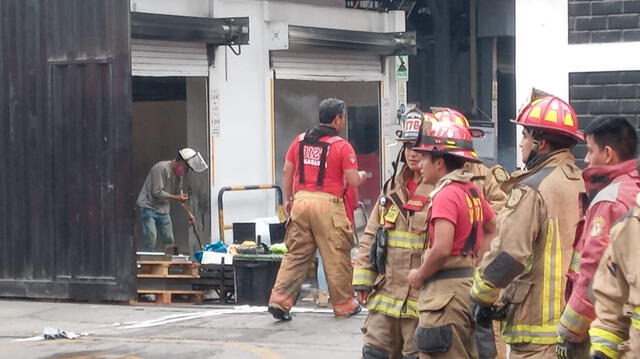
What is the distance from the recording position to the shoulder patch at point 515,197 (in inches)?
208

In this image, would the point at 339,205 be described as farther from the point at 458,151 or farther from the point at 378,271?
the point at 458,151

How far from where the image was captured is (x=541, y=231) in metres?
5.34

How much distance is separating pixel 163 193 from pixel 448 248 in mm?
9327

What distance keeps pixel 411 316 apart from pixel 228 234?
9304 millimetres

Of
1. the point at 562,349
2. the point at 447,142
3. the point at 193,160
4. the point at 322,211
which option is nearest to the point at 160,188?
the point at 193,160

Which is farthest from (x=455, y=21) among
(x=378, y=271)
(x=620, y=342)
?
(x=620, y=342)

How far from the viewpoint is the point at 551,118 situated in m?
5.52

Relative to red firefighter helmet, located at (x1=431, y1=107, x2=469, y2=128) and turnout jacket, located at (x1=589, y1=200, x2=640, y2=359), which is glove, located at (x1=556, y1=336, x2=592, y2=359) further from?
red firefighter helmet, located at (x1=431, y1=107, x2=469, y2=128)

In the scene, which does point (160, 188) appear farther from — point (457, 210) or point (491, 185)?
point (457, 210)

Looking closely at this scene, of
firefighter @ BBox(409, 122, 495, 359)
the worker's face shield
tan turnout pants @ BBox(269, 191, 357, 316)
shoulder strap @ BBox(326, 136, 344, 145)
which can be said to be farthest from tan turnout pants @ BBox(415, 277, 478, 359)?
the worker's face shield

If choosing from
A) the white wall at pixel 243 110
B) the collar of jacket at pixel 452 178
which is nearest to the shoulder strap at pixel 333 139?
the collar of jacket at pixel 452 178

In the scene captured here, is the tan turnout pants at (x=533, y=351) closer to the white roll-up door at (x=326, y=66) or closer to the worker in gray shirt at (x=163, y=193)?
the worker in gray shirt at (x=163, y=193)

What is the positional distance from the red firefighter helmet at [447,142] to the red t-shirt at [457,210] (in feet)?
0.60

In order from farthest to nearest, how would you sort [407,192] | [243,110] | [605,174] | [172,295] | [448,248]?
[243,110], [172,295], [407,192], [448,248], [605,174]
